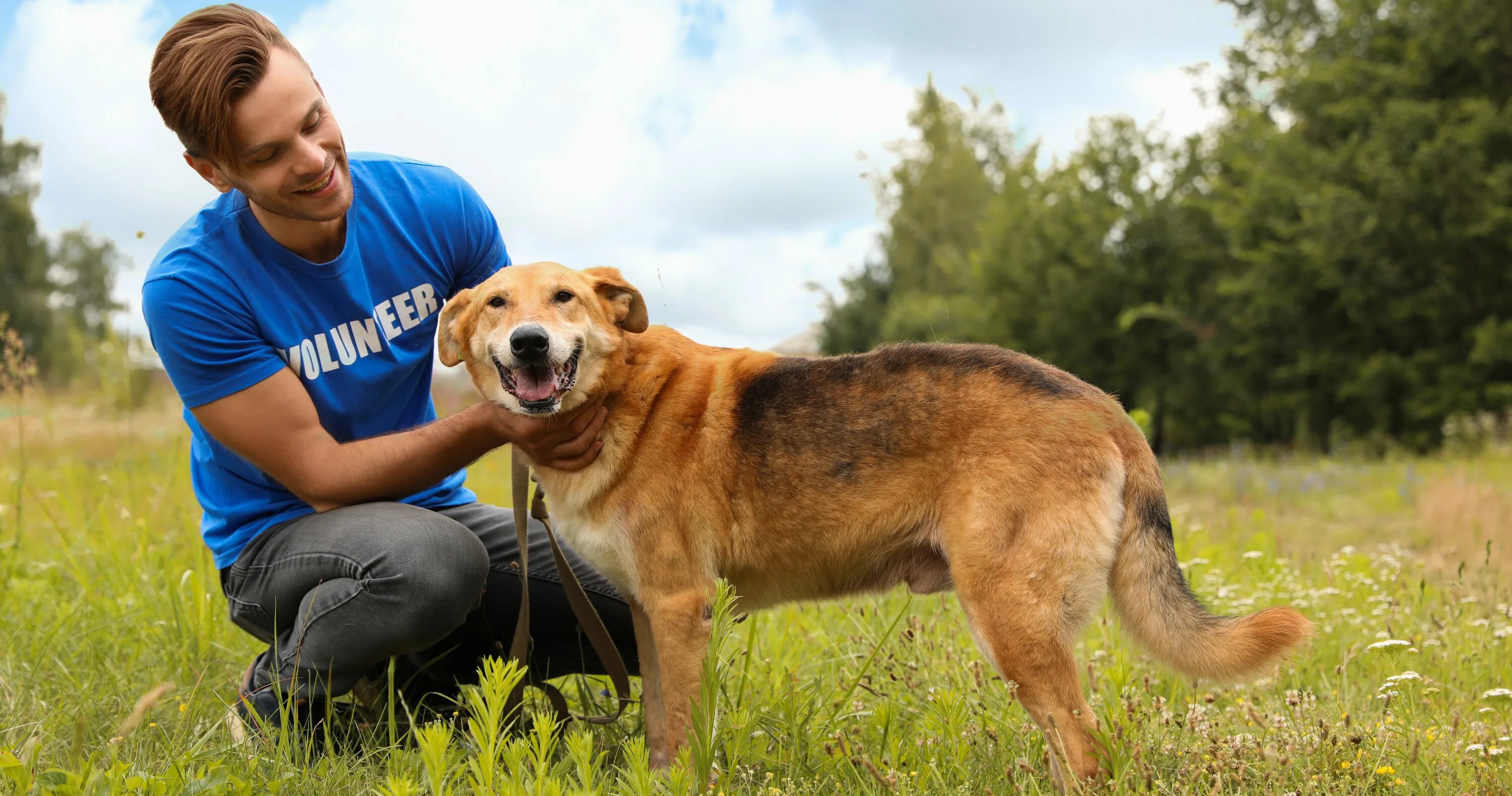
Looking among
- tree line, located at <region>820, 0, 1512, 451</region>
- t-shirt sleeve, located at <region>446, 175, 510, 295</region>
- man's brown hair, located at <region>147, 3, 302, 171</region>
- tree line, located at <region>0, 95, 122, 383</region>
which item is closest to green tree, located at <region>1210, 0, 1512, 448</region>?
tree line, located at <region>820, 0, 1512, 451</region>

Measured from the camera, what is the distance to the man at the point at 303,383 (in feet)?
9.18

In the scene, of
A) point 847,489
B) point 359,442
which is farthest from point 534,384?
point 847,489

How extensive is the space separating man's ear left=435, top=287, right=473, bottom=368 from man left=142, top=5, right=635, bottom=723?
0.69 feet

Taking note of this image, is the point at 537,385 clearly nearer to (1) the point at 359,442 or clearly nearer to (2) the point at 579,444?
(2) the point at 579,444

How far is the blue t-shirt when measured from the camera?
2820mm

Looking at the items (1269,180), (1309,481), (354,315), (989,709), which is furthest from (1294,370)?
(354,315)

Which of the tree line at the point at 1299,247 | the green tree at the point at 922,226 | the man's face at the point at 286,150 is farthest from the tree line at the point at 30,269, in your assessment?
the man's face at the point at 286,150

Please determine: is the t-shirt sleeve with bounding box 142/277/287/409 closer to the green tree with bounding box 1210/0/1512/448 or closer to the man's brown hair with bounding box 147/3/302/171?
the man's brown hair with bounding box 147/3/302/171

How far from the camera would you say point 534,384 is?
9.03 feet

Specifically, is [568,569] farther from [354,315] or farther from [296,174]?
[296,174]

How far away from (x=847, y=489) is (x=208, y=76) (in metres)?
2.08

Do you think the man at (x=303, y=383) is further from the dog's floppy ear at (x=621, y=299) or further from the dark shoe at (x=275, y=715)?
the dog's floppy ear at (x=621, y=299)

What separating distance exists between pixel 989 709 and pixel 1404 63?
57.9 ft

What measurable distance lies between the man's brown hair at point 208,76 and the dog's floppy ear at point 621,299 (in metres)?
1.06
